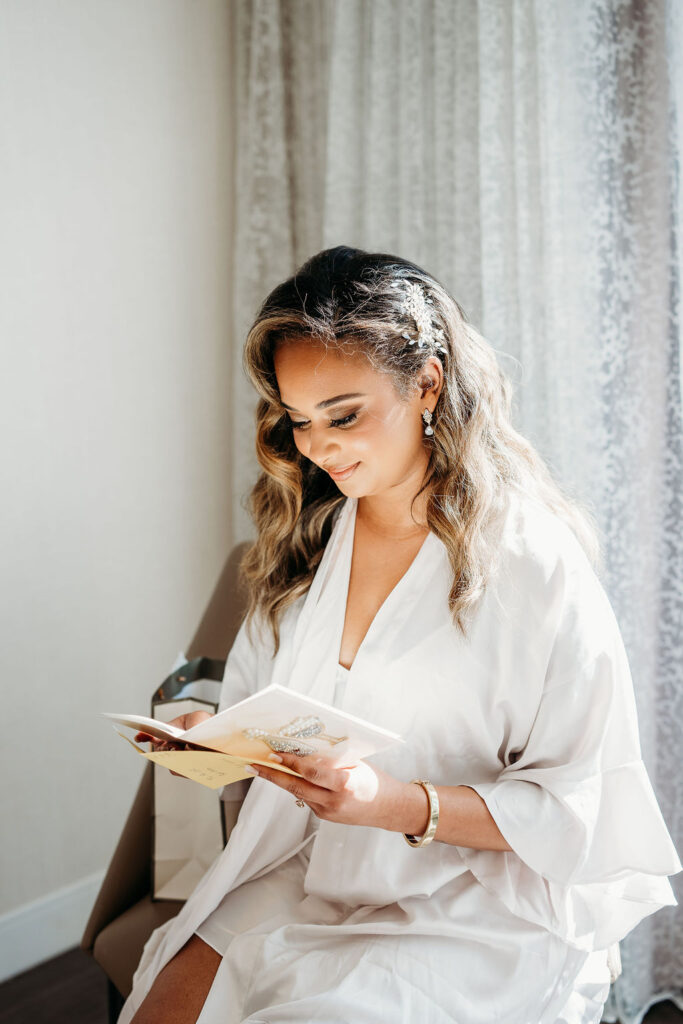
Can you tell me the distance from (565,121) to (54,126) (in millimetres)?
1082

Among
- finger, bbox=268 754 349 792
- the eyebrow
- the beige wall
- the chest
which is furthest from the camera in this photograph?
the beige wall

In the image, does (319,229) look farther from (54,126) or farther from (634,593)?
(634,593)

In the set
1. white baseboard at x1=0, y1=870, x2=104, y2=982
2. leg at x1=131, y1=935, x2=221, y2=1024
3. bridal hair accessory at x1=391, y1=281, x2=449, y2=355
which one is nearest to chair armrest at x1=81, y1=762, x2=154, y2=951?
leg at x1=131, y1=935, x2=221, y2=1024

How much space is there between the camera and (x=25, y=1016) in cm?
185

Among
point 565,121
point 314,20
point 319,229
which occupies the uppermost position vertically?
point 314,20

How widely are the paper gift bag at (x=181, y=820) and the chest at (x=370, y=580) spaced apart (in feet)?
1.26

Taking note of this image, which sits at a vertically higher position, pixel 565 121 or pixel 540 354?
pixel 565 121

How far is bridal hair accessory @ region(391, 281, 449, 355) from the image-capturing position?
4.08 ft

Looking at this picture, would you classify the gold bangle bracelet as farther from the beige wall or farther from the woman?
the beige wall

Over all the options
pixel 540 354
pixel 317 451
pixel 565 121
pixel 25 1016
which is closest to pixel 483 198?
pixel 565 121

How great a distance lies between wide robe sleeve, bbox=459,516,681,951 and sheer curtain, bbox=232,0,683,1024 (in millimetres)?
505

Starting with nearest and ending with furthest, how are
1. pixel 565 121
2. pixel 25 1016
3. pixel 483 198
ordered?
pixel 565 121 < pixel 483 198 < pixel 25 1016

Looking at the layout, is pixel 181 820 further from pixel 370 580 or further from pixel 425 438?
pixel 425 438

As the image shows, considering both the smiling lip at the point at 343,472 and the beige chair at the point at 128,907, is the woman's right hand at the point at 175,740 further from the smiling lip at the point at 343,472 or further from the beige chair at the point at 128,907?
the smiling lip at the point at 343,472
